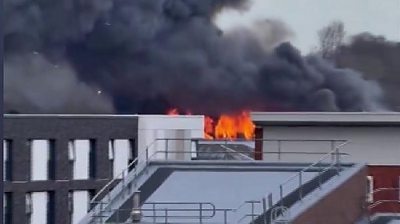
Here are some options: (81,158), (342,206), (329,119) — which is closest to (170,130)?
(81,158)

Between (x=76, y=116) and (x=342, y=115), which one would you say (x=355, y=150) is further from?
(x=76, y=116)

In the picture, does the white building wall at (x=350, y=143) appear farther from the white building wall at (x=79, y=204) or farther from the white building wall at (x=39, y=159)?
the white building wall at (x=79, y=204)

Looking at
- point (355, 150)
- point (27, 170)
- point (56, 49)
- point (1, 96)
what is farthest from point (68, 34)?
point (1, 96)

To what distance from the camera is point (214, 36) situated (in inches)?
2218

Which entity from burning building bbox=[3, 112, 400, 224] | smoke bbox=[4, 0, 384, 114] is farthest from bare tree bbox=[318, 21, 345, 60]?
burning building bbox=[3, 112, 400, 224]

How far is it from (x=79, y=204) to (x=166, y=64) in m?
15.4

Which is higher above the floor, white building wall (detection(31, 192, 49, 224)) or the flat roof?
the flat roof

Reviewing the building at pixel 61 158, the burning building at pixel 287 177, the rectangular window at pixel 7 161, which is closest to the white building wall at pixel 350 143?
the burning building at pixel 287 177

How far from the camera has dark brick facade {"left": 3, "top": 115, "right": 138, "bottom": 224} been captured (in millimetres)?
38594

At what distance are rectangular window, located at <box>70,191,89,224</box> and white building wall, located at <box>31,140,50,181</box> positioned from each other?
55.5 inches

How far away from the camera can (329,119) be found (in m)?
23.0

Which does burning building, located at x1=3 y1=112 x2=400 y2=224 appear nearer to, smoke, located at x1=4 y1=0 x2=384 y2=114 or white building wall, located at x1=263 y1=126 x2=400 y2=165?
white building wall, located at x1=263 y1=126 x2=400 y2=165

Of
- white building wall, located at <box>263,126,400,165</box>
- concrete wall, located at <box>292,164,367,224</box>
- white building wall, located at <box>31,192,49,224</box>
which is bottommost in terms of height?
white building wall, located at <box>31,192,49,224</box>

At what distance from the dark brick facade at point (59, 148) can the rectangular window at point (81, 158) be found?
0.15 m
